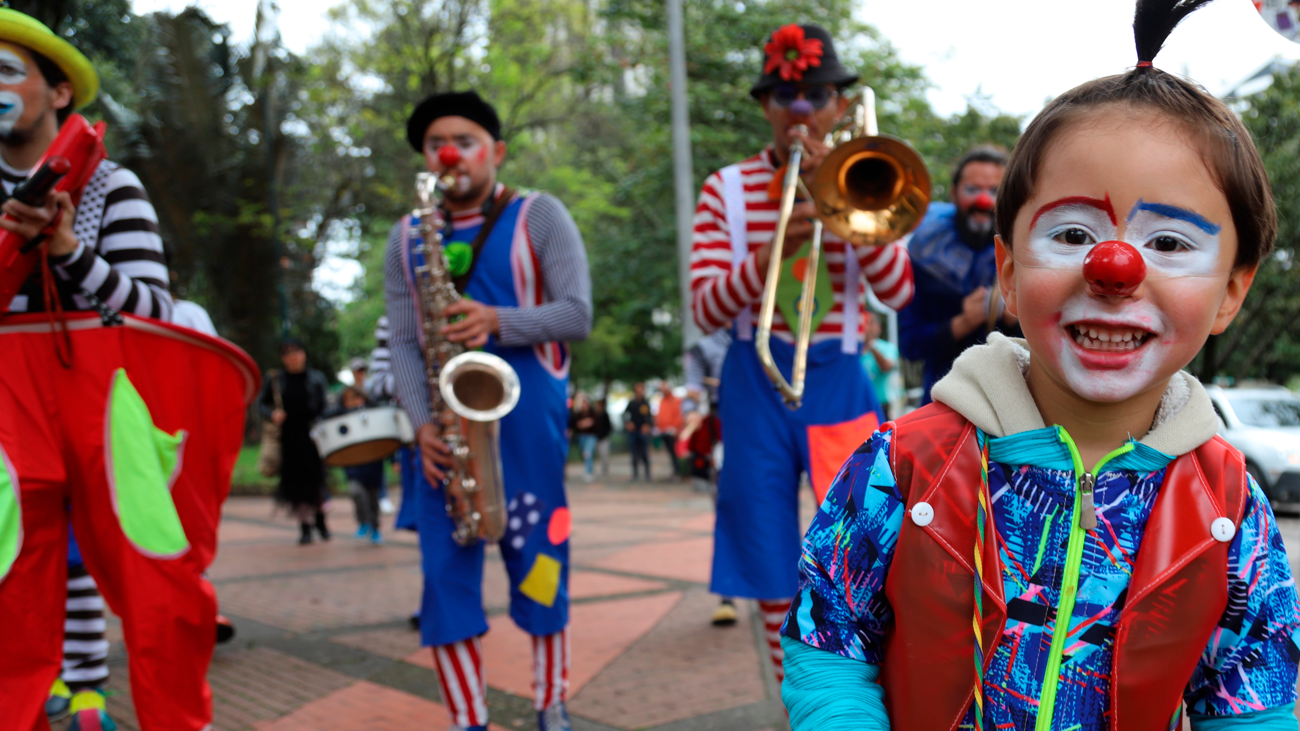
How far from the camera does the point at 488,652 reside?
4148 millimetres

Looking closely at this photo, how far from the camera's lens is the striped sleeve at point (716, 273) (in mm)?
2830

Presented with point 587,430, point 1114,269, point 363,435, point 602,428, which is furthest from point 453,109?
point 602,428

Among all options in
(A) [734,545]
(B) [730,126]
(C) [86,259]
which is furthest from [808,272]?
(B) [730,126]

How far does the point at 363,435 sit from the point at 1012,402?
449 centimetres

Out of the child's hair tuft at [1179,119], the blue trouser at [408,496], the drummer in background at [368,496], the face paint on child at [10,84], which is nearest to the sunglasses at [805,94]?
the child's hair tuft at [1179,119]

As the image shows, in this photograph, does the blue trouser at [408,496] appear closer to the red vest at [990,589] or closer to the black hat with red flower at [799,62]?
the black hat with red flower at [799,62]

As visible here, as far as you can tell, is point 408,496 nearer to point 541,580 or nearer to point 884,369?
point 541,580

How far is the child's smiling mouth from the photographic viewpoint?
127 centimetres

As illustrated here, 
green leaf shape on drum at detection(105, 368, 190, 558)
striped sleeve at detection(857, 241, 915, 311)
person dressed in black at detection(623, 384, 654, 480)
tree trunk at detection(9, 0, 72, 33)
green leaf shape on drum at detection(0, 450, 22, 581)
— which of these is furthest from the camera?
person dressed in black at detection(623, 384, 654, 480)

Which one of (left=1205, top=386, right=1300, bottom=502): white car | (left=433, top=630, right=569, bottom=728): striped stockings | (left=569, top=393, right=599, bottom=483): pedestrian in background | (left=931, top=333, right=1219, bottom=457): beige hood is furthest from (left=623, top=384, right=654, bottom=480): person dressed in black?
(left=931, top=333, right=1219, bottom=457): beige hood

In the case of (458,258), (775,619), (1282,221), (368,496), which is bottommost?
(368,496)

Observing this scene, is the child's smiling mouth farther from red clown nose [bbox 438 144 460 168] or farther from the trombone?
red clown nose [bbox 438 144 460 168]

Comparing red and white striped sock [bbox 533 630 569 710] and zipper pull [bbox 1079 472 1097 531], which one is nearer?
zipper pull [bbox 1079 472 1097 531]

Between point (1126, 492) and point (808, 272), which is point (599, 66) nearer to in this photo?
point (808, 272)
